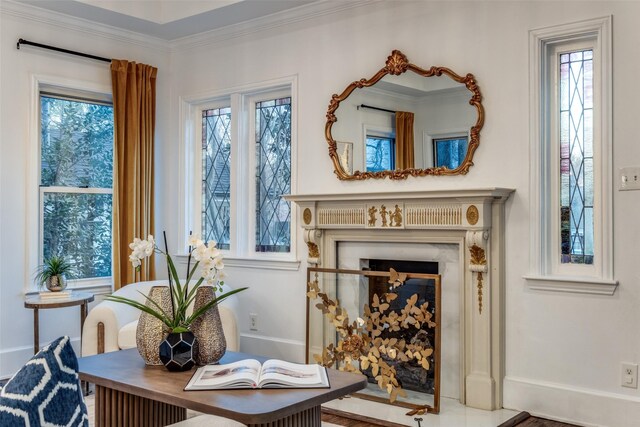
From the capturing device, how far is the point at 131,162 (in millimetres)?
5074

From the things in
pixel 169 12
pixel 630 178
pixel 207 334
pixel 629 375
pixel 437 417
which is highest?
pixel 169 12

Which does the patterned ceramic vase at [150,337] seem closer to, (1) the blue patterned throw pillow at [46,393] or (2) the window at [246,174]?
(1) the blue patterned throw pillow at [46,393]

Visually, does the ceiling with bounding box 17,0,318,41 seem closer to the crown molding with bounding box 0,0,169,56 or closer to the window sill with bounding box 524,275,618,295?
the crown molding with bounding box 0,0,169,56

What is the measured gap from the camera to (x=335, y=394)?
7.54 ft

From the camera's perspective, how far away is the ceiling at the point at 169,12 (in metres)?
4.57

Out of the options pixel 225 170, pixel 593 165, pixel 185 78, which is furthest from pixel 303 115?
pixel 593 165

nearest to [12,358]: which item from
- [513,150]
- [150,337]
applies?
[150,337]

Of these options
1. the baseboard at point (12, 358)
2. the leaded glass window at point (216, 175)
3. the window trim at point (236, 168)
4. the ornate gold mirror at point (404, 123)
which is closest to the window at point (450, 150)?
the ornate gold mirror at point (404, 123)

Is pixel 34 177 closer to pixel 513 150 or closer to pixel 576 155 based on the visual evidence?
pixel 513 150

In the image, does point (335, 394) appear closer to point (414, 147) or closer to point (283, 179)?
point (414, 147)

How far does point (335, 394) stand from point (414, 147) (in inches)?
82.6

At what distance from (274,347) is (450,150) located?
193cm

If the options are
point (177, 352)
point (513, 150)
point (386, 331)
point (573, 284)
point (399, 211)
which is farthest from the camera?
point (399, 211)

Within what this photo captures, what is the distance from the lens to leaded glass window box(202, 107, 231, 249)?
5281 millimetres
